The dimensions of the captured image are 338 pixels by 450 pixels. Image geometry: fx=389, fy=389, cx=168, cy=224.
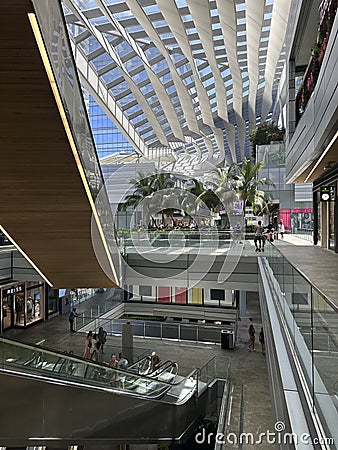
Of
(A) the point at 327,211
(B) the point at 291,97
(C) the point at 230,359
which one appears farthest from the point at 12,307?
(B) the point at 291,97

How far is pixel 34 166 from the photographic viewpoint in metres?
7.26

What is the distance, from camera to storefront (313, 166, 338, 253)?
1698 cm

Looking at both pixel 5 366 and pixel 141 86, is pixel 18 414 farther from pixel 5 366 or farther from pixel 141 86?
pixel 141 86

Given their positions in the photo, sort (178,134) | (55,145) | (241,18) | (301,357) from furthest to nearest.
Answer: (178,134), (241,18), (55,145), (301,357)

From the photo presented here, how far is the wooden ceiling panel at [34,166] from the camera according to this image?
181 inches

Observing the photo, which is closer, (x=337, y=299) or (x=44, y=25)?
(x=44, y=25)

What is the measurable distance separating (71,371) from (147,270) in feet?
35.2

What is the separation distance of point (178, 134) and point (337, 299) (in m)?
38.8

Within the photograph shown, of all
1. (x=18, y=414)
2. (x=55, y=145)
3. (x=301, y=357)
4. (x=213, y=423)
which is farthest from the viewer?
(x=213, y=423)

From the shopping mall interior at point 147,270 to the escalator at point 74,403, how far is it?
1.3 inches

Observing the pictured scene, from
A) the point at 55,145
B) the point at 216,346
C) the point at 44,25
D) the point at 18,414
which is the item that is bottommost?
the point at 216,346

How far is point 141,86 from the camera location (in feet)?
102

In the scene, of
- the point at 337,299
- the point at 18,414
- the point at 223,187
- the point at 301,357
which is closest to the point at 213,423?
the point at 18,414

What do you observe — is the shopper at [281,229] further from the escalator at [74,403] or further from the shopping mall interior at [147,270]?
the escalator at [74,403]
